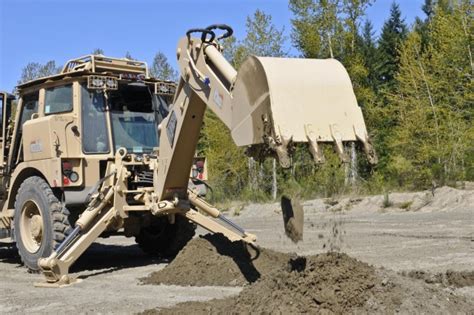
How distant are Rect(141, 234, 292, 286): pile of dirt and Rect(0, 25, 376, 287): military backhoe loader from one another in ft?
1.29

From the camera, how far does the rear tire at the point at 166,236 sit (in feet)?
34.2

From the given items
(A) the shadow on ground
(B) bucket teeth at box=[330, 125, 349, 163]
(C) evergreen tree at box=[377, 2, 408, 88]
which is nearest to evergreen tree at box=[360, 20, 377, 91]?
(C) evergreen tree at box=[377, 2, 408, 88]

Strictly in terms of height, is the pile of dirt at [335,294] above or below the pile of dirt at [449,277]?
above

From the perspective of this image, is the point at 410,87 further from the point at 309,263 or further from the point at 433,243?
the point at 309,263

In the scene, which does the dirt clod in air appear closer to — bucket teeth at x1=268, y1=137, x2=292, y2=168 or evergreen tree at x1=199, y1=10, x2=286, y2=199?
bucket teeth at x1=268, y1=137, x2=292, y2=168

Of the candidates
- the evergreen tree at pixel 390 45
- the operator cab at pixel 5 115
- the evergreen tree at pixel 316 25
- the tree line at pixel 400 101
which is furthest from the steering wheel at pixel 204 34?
the evergreen tree at pixel 390 45

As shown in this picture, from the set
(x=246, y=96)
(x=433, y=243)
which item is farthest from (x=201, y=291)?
(x=433, y=243)

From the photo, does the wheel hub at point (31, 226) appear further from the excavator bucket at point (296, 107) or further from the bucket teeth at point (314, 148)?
the bucket teeth at point (314, 148)

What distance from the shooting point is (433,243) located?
1123 centimetres

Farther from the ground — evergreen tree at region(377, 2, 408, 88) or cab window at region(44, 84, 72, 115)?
evergreen tree at region(377, 2, 408, 88)

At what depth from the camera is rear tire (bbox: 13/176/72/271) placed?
8.91 metres

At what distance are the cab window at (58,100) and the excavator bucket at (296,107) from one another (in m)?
4.36

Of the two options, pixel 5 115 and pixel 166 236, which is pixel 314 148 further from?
pixel 5 115

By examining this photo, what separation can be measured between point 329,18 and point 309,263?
30632 mm
